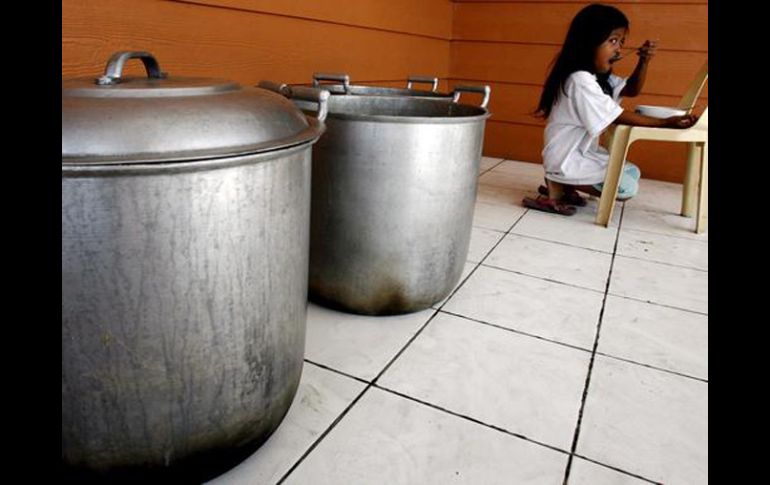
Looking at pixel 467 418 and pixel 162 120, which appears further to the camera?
pixel 467 418

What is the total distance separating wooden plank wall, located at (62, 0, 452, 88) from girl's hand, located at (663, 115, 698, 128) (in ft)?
4.95

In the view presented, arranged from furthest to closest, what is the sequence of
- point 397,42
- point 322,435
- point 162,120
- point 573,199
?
point 397,42 < point 573,199 < point 322,435 < point 162,120

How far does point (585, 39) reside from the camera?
102 inches

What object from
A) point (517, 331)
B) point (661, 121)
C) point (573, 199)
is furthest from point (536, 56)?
point (517, 331)

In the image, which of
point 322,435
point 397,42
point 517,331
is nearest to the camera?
point 322,435

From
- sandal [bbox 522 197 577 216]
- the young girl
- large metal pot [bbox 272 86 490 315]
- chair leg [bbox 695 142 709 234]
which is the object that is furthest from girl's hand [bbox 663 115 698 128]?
large metal pot [bbox 272 86 490 315]

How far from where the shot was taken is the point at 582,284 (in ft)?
6.17

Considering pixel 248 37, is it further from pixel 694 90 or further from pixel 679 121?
pixel 694 90

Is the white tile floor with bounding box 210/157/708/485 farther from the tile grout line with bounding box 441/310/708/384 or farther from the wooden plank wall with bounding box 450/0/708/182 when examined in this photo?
the wooden plank wall with bounding box 450/0/708/182

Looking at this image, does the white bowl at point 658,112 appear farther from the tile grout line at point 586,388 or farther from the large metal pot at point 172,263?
the large metal pot at point 172,263

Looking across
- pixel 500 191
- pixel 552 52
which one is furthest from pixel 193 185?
pixel 552 52

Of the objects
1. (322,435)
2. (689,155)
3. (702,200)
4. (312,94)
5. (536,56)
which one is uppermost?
(536,56)

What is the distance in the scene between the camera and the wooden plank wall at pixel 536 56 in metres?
3.53

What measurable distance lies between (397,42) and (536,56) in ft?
4.59
